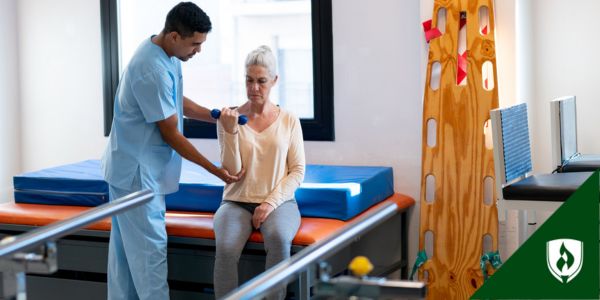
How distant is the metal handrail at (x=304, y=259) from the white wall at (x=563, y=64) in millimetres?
2401

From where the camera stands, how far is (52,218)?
14.3 ft

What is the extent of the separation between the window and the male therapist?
110 centimetres

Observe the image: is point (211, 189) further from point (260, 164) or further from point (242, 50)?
point (242, 50)

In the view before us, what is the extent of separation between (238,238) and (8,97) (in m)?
2.45

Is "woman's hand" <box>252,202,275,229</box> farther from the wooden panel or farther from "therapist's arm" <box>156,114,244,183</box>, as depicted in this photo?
the wooden panel

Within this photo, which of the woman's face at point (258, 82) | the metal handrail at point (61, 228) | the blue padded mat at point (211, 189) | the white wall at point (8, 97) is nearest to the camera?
the metal handrail at point (61, 228)

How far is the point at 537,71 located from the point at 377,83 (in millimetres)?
810

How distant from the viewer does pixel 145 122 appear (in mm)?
3859

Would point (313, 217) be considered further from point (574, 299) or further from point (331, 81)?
point (574, 299)

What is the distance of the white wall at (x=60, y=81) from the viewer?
5480mm

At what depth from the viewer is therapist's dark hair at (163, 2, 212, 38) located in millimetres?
3727

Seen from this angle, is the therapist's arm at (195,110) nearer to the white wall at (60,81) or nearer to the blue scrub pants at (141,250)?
the blue scrub pants at (141,250)

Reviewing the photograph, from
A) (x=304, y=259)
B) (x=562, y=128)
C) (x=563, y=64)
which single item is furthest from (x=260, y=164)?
(x=304, y=259)

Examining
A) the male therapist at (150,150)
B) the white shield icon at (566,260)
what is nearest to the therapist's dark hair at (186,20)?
the male therapist at (150,150)
